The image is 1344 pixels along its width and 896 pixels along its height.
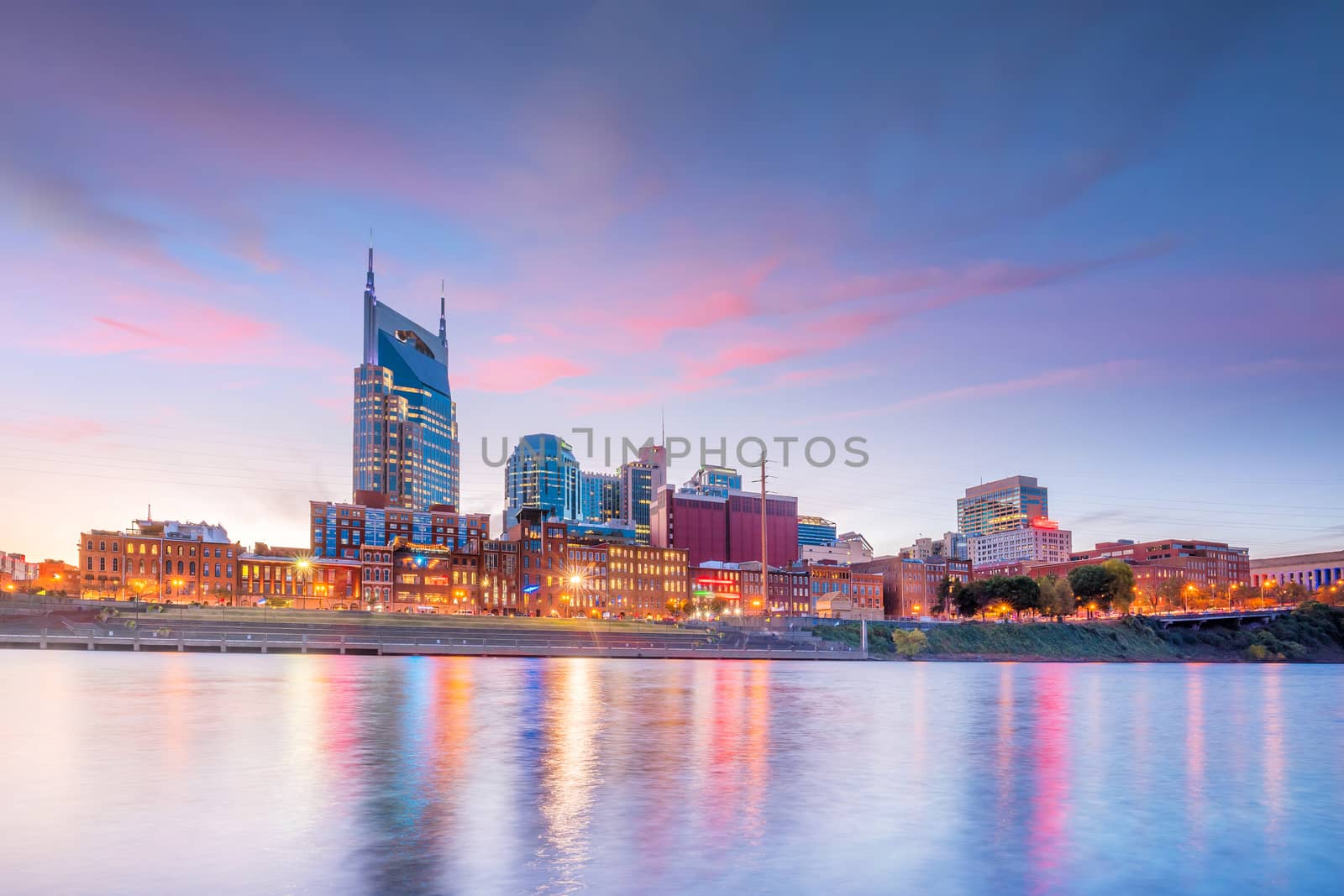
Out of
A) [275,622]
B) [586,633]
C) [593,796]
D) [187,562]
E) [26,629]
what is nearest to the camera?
[593,796]

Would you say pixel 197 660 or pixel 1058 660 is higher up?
pixel 197 660

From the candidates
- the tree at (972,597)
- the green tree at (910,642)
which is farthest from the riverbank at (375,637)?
the tree at (972,597)

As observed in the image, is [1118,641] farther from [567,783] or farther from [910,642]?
[567,783]

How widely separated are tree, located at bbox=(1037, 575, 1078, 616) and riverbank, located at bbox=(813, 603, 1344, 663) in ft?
33.9

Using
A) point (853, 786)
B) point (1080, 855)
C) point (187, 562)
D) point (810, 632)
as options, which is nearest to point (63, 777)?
point (853, 786)

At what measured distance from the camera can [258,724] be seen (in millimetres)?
37188

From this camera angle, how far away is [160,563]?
183375mm

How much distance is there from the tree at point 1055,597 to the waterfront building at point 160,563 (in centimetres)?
15329

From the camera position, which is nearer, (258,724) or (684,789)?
(684,789)

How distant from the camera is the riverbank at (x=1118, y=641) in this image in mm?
142625

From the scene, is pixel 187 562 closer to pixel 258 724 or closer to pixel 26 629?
pixel 26 629

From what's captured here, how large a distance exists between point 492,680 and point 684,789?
45.3 meters

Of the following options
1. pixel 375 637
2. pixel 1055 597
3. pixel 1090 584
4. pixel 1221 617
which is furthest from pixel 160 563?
pixel 1221 617

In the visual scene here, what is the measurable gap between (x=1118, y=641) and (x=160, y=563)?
17367 cm
